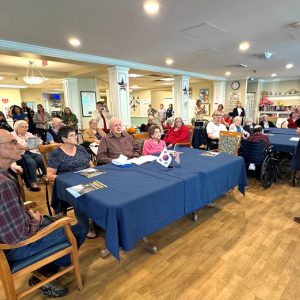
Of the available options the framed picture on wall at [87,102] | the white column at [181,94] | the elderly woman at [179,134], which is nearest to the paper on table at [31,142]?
the elderly woman at [179,134]

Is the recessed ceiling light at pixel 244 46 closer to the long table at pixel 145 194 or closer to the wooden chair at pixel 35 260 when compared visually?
the long table at pixel 145 194

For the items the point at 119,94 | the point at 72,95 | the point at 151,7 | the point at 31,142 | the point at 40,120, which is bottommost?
the point at 31,142

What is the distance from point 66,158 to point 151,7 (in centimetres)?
207

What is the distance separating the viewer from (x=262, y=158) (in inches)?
132

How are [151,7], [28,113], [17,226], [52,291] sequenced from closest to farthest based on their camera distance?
[17,226] < [52,291] < [151,7] < [28,113]

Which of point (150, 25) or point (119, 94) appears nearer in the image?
point (150, 25)

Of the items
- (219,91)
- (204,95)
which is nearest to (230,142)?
(219,91)

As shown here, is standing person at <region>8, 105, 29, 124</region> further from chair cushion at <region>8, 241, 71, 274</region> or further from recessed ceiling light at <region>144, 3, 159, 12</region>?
chair cushion at <region>8, 241, 71, 274</region>

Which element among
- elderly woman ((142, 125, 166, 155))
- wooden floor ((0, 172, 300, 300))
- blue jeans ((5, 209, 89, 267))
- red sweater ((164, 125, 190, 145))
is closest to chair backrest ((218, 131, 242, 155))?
red sweater ((164, 125, 190, 145))

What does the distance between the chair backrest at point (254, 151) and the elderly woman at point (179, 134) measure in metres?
1.11

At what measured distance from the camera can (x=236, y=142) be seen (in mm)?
3496

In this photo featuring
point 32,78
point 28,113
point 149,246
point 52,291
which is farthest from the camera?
point 28,113

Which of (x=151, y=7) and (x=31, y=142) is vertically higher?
(x=151, y=7)

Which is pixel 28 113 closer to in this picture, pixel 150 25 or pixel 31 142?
pixel 31 142
